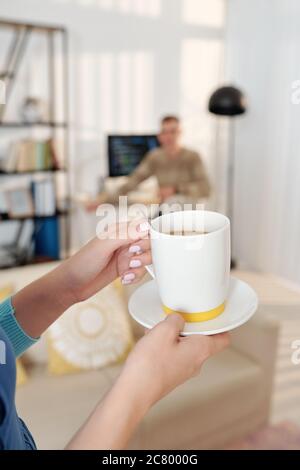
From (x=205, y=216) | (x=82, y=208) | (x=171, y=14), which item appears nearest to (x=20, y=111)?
(x=82, y=208)

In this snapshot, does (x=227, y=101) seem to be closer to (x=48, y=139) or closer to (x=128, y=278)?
(x=48, y=139)

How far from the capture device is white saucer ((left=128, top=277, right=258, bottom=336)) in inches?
10.8

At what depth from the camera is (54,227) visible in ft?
7.72

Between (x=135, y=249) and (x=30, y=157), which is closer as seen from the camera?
(x=135, y=249)

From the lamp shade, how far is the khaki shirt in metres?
0.32

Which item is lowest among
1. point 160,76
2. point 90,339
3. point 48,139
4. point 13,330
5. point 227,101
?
point 90,339

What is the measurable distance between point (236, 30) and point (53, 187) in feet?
3.85

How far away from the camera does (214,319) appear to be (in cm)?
28

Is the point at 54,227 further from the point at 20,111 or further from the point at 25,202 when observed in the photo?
the point at 20,111

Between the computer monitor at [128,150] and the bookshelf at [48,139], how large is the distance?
12.1 inches

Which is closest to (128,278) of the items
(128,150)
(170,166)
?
(170,166)

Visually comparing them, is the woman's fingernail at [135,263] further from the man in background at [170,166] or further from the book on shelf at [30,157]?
the book on shelf at [30,157]

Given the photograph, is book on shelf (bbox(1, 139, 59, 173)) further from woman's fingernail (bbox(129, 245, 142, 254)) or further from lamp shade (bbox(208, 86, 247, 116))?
woman's fingernail (bbox(129, 245, 142, 254))

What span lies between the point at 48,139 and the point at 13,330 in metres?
1.96
